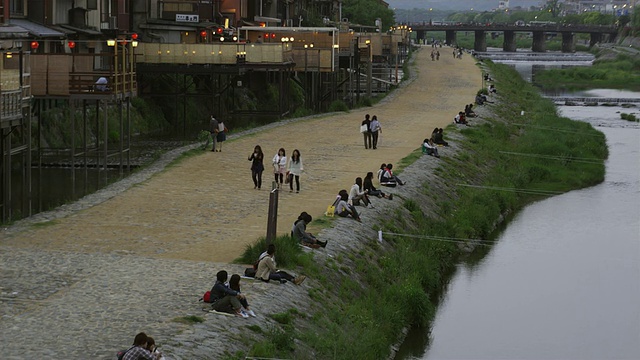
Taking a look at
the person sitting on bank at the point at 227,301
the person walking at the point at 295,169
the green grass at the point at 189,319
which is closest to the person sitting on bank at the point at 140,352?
the green grass at the point at 189,319

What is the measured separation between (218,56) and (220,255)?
115 feet

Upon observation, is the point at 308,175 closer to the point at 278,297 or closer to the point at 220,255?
the point at 220,255

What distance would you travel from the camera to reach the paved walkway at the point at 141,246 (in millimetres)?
20516

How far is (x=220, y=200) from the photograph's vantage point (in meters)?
34.2

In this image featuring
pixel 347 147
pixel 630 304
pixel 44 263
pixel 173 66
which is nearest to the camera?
pixel 44 263

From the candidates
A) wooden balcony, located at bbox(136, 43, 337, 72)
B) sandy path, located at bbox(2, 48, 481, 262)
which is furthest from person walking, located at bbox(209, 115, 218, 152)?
wooden balcony, located at bbox(136, 43, 337, 72)

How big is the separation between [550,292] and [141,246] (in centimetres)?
1149

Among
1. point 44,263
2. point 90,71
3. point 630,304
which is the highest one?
point 90,71

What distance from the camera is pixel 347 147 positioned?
4884 cm

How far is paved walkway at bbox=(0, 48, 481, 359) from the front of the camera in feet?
67.3

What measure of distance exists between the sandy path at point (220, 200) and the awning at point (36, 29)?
9.55 meters

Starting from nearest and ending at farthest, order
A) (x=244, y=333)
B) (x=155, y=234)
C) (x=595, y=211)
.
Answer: (x=244, y=333)
(x=155, y=234)
(x=595, y=211)

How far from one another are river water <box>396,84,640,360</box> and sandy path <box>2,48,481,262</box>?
4.91 metres

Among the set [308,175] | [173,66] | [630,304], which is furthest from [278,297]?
[173,66]
